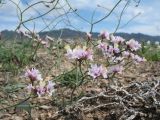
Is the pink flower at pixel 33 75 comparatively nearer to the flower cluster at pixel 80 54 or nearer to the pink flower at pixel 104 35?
the flower cluster at pixel 80 54

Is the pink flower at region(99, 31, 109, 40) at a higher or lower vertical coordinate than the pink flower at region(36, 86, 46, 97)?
higher

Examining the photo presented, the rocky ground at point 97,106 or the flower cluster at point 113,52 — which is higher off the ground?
the flower cluster at point 113,52

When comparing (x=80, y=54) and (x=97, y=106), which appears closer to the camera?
(x=80, y=54)

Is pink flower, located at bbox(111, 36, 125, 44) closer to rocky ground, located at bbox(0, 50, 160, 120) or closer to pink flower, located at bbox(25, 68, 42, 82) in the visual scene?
rocky ground, located at bbox(0, 50, 160, 120)

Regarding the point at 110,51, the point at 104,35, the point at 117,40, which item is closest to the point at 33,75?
the point at 110,51

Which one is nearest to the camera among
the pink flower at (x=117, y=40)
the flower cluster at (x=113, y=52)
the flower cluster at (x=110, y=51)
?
the flower cluster at (x=113, y=52)

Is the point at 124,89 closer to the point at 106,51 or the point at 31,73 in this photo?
the point at 106,51

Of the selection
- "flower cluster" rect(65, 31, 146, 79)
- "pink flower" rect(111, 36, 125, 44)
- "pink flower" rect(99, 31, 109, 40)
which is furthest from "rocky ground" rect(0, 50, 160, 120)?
"pink flower" rect(99, 31, 109, 40)

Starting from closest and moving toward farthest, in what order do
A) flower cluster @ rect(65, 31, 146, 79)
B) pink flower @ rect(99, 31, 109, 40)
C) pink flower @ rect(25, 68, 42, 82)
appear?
pink flower @ rect(25, 68, 42, 82) → flower cluster @ rect(65, 31, 146, 79) → pink flower @ rect(99, 31, 109, 40)

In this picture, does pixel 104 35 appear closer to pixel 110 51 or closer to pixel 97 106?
pixel 110 51

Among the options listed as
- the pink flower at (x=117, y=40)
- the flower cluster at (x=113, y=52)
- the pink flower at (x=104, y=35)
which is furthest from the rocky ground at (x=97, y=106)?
the pink flower at (x=104, y=35)

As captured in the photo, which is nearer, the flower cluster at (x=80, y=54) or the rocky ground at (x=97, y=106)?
the flower cluster at (x=80, y=54)
